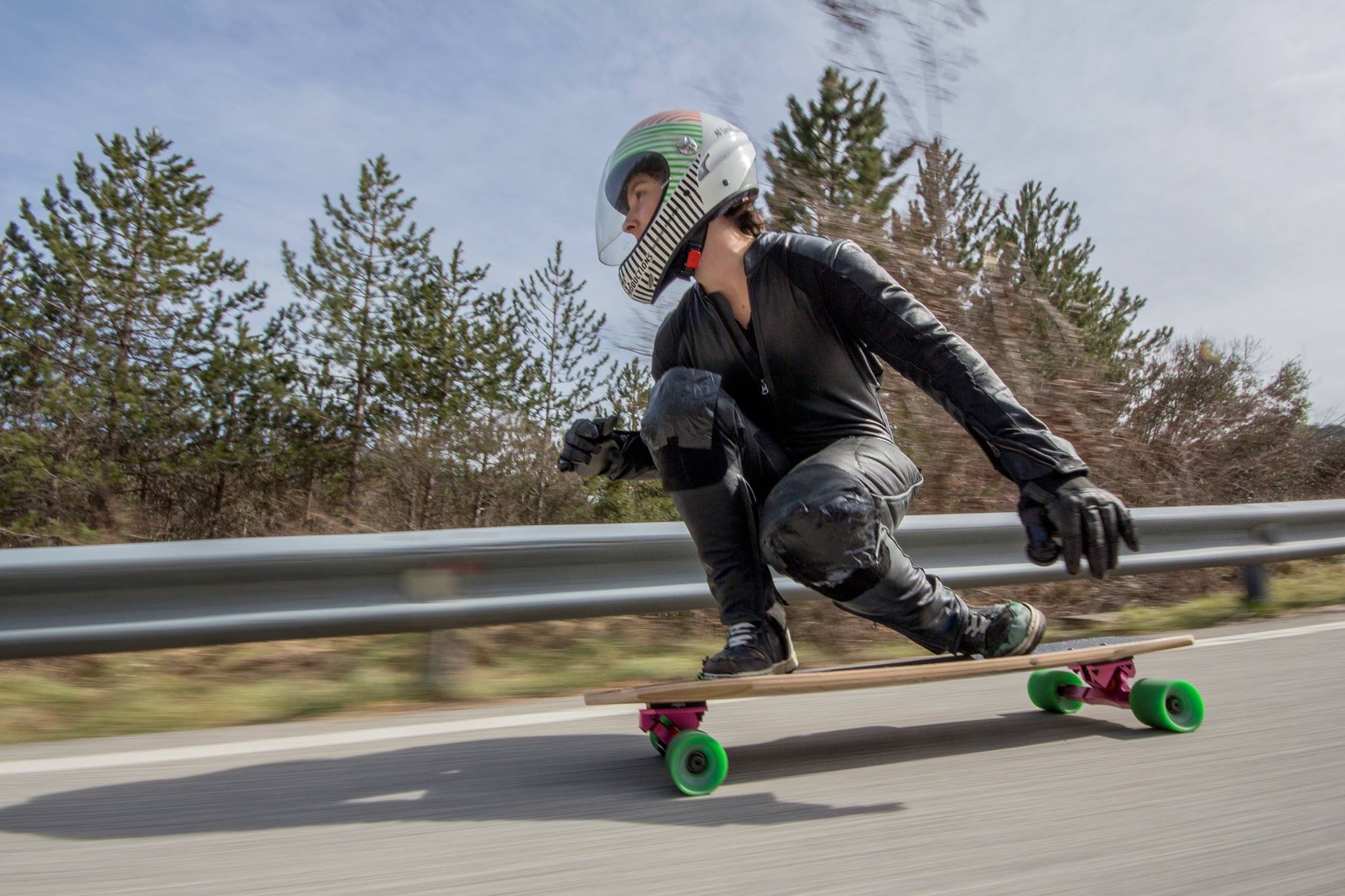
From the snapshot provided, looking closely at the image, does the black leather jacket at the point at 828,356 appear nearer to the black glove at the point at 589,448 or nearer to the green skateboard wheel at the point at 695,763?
the black glove at the point at 589,448

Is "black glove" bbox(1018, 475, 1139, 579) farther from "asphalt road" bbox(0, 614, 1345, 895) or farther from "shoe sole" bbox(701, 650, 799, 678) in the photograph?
"shoe sole" bbox(701, 650, 799, 678)

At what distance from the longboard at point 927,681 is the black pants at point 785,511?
16cm

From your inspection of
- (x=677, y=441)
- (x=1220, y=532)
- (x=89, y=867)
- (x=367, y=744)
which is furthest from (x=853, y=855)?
(x=1220, y=532)

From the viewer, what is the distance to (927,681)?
1.93m

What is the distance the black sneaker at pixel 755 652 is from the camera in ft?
7.04

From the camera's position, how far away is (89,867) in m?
1.54

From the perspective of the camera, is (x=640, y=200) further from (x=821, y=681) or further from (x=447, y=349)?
(x=447, y=349)

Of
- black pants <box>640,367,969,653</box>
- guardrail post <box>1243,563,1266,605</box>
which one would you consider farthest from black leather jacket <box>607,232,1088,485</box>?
guardrail post <box>1243,563,1266,605</box>

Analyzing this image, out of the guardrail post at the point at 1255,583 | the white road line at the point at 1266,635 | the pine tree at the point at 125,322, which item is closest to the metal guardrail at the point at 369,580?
the white road line at the point at 1266,635

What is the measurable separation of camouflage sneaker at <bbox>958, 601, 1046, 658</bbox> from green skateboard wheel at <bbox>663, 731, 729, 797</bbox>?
25.8 inches

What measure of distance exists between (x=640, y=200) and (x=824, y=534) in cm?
95

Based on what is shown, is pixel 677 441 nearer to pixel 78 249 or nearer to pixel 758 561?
pixel 758 561

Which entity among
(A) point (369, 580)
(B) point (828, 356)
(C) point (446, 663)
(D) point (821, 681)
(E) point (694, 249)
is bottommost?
(C) point (446, 663)

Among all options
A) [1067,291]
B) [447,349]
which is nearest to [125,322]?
[447,349]
